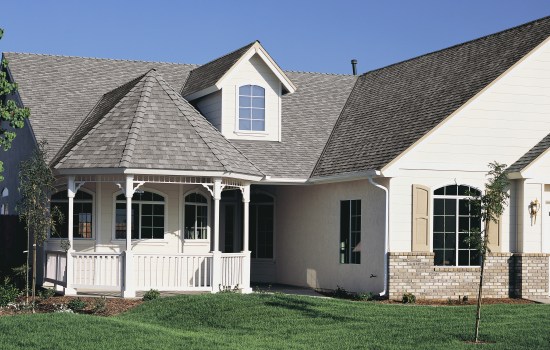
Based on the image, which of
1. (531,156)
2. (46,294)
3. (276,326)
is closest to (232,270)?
(46,294)

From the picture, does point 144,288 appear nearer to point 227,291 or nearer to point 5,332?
point 227,291

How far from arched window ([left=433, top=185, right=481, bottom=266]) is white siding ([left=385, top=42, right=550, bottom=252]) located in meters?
0.36

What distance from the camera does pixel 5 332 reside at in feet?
54.3

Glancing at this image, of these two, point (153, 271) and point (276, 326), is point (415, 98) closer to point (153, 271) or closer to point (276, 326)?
point (153, 271)

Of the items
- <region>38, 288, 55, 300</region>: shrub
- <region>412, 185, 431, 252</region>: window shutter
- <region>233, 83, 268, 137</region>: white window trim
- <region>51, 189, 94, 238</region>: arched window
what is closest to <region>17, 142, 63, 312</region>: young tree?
<region>38, 288, 55, 300</region>: shrub

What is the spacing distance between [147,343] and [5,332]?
8.87 feet

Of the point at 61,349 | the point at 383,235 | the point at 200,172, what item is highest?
the point at 200,172

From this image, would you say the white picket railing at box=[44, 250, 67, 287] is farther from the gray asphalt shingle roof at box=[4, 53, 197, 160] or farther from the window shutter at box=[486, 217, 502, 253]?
the window shutter at box=[486, 217, 502, 253]

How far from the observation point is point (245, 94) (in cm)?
2769

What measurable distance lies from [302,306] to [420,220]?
4531 millimetres

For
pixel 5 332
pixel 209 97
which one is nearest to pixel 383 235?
pixel 209 97

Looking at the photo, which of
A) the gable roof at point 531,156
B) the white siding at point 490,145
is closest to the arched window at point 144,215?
the white siding at point 490,145

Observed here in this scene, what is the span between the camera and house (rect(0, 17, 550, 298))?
74.8ft

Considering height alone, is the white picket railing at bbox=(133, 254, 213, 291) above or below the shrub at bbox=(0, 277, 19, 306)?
above
